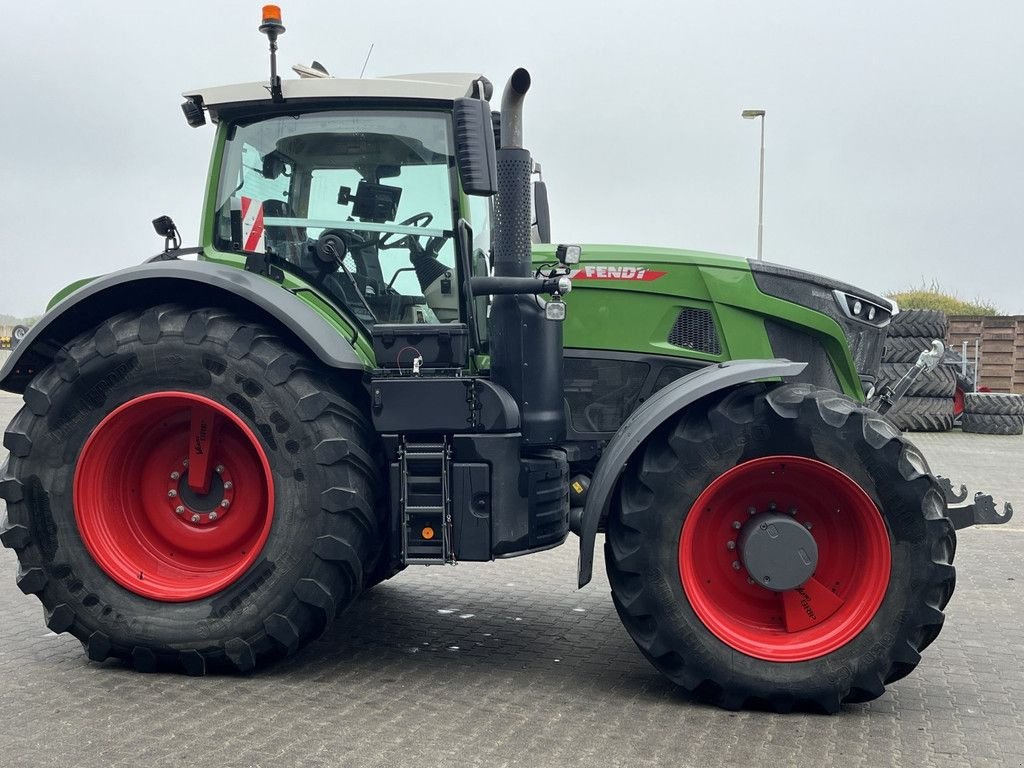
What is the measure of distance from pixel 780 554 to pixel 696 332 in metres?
→ 1.19

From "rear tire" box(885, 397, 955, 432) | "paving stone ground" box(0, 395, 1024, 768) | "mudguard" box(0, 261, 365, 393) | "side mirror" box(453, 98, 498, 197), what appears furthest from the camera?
"rear tire" box(885, 397, 955, 432)

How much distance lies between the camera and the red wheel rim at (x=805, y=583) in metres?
4.37

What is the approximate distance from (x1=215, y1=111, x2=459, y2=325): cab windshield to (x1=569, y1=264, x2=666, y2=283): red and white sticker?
2.01 feet

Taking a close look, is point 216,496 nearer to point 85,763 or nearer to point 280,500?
point 280,500

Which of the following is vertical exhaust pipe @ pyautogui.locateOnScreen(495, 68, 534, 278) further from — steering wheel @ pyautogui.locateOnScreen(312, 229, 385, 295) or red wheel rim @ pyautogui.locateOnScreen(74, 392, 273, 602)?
red wheel rim @ pyautogui.locateOnScreen(74, 392, 273, 602)

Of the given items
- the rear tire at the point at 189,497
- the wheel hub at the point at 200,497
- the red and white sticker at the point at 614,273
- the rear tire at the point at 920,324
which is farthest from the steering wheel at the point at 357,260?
the rear tire at the point at 920,324

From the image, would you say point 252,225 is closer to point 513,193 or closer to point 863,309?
point 513,193

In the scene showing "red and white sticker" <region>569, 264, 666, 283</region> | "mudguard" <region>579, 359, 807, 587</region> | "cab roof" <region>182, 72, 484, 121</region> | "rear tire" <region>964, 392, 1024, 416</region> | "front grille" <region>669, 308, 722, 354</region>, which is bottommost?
"rear tire" <region>964, 392, 1024, 416</region>

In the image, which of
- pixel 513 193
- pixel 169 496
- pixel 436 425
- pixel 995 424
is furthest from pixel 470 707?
pixel 995 424

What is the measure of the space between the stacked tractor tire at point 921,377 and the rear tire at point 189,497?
49.1 ft

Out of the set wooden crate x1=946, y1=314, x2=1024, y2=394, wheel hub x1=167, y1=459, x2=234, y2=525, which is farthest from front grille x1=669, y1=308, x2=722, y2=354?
wooden crate x1=946, y1=314, x2=1024, y2=394

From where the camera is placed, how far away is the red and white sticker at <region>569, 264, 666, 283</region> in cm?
510

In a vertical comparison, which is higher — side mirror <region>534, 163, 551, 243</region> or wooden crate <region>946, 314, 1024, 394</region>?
side mirror <region>534, 163, 551, 243</region>

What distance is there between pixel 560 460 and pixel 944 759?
75.6 inches
